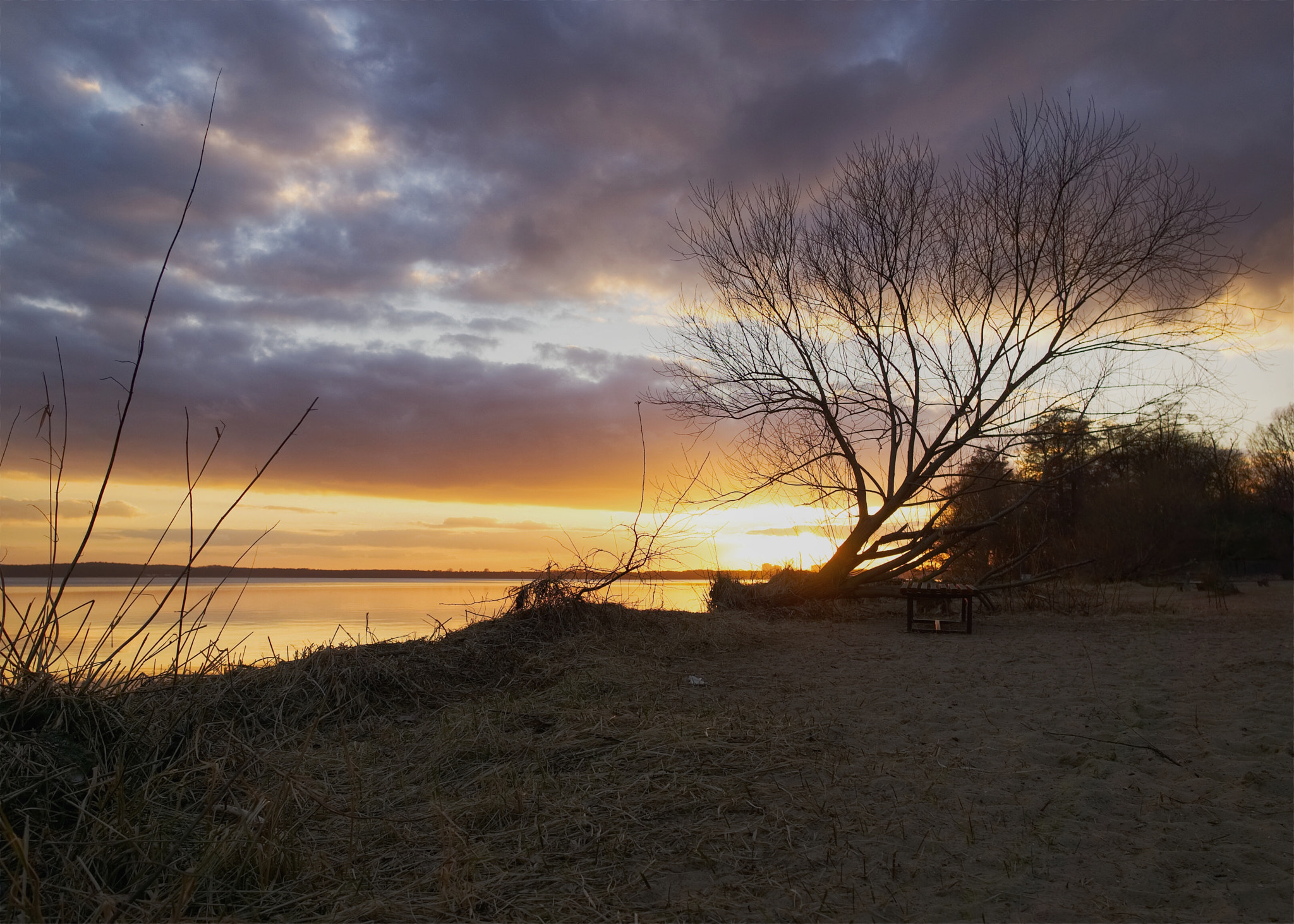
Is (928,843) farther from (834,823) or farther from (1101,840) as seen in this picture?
(1101,840)

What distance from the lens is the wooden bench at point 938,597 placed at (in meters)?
9.80

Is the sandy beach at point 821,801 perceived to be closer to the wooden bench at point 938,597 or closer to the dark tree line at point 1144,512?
the wooden bench at point 938,597

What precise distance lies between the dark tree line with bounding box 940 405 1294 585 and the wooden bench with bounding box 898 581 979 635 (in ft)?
8.34

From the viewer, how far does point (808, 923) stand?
2.38m

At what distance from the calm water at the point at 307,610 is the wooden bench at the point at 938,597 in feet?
10.2

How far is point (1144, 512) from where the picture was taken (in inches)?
1013

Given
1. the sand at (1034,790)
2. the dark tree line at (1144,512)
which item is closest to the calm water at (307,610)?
the sand at (1034,790)

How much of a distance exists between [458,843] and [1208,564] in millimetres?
29378

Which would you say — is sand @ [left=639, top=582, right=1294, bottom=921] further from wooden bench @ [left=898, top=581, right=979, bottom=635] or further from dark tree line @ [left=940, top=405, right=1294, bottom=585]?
dark tree line @ [left=940, top=405, right=1294, bottom=585]

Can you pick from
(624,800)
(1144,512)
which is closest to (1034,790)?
(624,800)

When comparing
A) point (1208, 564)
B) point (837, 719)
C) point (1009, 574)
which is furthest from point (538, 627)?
point (1208, 564)

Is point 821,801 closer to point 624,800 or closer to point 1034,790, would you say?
point 624,800

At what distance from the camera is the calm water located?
18.8 feet

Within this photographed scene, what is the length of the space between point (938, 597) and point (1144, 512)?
2010cm
